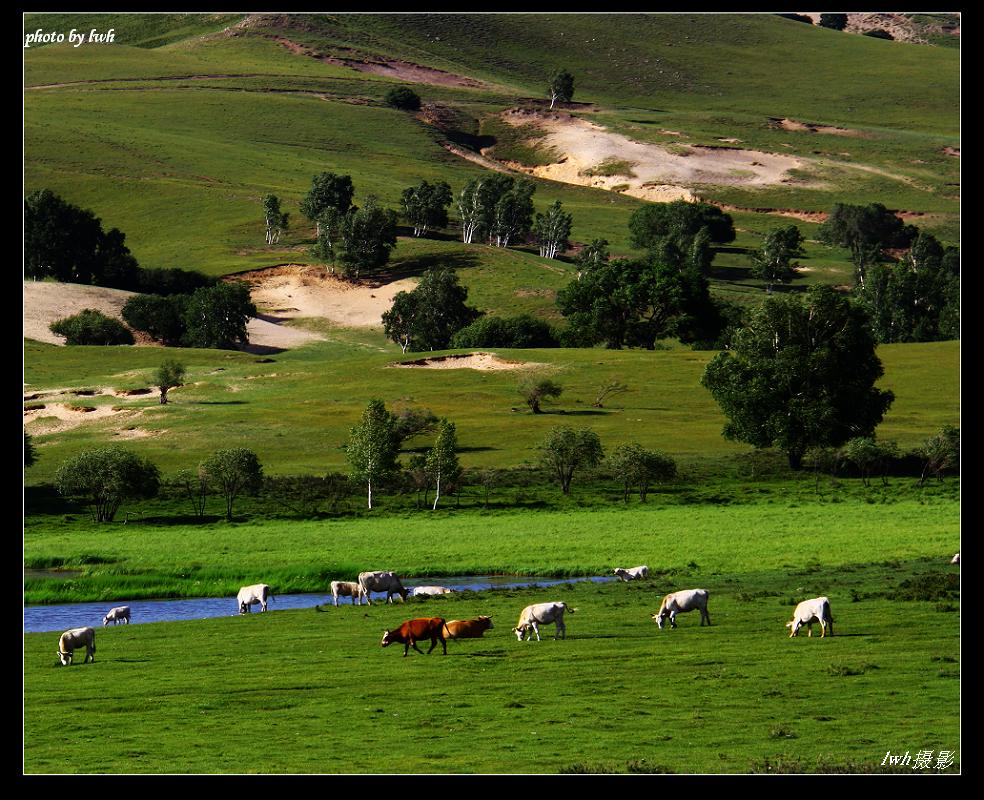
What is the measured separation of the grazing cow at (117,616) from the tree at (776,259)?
147300 millimetres

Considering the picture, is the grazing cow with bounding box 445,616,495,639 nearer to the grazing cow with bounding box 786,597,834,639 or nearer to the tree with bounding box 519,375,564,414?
the grazing cow with bounding box 786,597,834,639

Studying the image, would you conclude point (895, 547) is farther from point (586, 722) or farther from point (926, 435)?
point (926, 435)

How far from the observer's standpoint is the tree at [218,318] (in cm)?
14625

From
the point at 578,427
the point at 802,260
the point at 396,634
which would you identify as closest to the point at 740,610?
the point at 396,634

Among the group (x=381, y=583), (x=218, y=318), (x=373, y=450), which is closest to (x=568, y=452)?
(x=373, y=450)

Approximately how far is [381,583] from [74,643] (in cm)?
1267

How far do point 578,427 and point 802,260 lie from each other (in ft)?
373

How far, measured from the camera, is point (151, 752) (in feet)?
77.3

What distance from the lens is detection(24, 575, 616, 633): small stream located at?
42.6 m

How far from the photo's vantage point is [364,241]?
174m

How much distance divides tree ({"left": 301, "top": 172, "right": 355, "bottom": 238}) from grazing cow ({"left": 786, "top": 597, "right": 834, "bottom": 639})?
162 m

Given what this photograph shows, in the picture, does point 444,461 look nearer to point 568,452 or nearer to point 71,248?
point 568,452

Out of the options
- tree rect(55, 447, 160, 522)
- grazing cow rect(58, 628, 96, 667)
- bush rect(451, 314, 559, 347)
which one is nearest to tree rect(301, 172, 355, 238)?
bush rect(451, 314, 559, 347)
